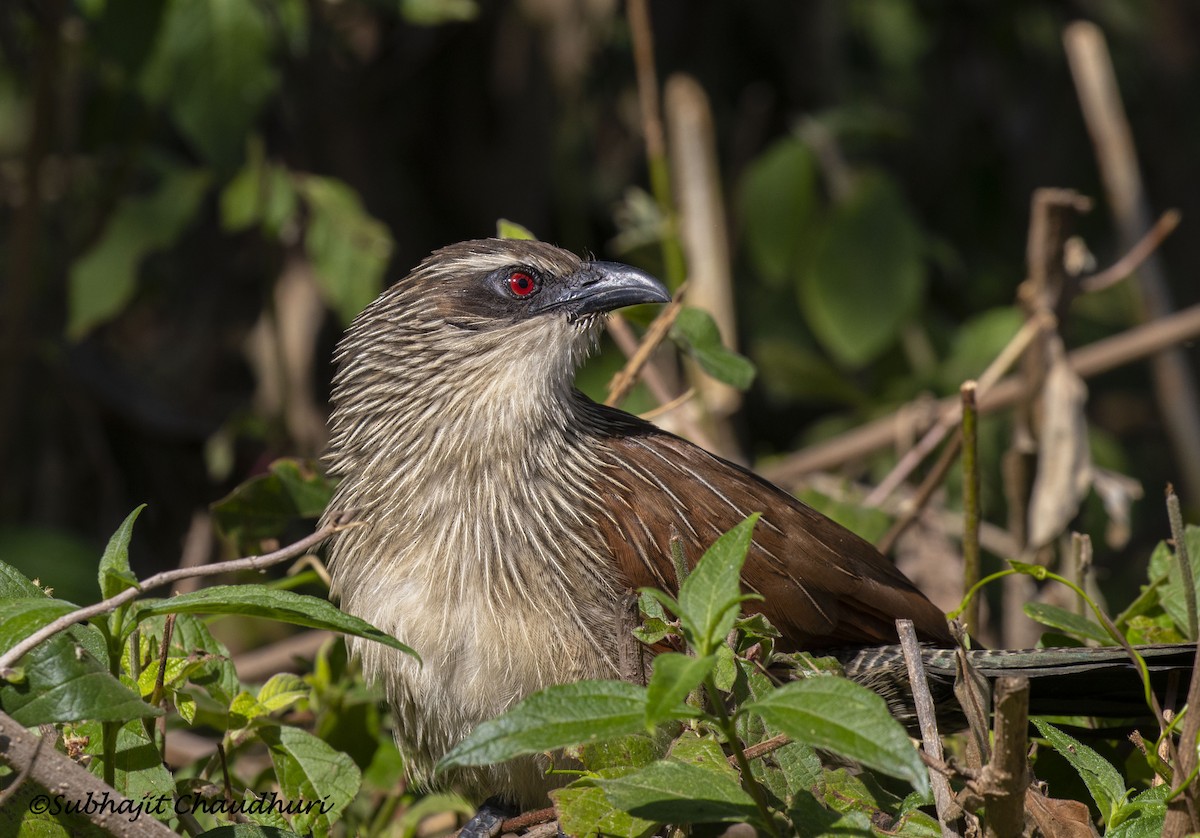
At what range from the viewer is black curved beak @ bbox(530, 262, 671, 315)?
278cm

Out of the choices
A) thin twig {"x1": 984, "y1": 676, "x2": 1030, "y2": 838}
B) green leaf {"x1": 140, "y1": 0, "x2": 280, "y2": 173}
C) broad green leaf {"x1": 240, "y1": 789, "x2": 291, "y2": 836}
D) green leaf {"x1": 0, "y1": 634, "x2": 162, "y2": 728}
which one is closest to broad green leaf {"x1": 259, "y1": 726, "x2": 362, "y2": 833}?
broad green leaf {"x1": 240, "y1": 789, "x2": 291, "y2": 836}

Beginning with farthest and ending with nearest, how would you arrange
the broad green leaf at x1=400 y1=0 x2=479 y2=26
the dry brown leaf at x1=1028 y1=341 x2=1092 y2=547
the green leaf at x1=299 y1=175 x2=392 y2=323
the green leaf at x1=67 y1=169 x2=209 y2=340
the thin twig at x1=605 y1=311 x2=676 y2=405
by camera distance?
the green leaf at x1=67 y1=169 x2=209 y2=340
the green leaf at x1=299 y1=175 x2=392 y2=323
the broad green leaf at x1=400 y1=0 x2=479 y2=26
the thin twig at x1=605 y1=311 x2=676 y2=405
the dry brown leaf at x1=1028 y1=341 x2=1092 y2=547

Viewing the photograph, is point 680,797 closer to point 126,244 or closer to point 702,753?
point 702,753

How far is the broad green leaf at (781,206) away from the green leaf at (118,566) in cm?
314

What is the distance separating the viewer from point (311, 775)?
199cm

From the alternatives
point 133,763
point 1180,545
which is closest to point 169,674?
point 133,763

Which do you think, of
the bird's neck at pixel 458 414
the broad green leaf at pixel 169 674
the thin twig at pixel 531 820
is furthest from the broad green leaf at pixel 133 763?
the bird's neck at pixel 458 414

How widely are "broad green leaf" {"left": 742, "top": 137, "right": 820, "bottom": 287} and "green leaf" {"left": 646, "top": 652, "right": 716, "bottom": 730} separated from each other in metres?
3.16

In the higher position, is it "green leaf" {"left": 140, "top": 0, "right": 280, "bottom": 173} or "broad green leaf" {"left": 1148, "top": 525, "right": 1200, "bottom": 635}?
"green leaf" {"left": 140, "top": 0, "right": 280, "bottom": 173}

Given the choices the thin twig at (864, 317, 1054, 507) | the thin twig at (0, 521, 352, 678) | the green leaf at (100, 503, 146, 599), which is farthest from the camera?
the thin twig at (864, 317, 1054, 507)

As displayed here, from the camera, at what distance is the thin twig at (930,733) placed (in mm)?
1663

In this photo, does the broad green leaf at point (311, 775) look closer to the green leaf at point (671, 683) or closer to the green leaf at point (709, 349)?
the green leaf at point (671, 683)

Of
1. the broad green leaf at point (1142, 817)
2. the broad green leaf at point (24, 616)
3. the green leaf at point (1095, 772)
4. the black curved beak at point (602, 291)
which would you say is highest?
the black curved beak at point (602, 291)

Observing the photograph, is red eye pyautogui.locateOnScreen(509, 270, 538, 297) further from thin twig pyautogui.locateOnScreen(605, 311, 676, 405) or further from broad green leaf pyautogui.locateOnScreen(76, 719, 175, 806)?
broad green leaf pyautogui.locateOnScreen(76, 719, 175, 806)
